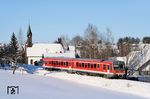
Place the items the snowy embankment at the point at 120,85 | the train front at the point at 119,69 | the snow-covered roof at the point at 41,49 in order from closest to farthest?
the snowy embankment at the point at 120,85 → the train front at the point at 119,69 → the snow-covered roof at the point at 41,49

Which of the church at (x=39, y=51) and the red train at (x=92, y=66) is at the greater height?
the church at (x=39, y=51)

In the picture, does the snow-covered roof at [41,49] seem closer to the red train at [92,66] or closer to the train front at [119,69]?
the red train at [92,66]

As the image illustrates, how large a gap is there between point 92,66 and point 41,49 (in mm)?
53956

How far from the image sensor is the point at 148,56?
192 feet

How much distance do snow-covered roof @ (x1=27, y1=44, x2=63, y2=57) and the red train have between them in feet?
123

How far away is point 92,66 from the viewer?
46.7 m

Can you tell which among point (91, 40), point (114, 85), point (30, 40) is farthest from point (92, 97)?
point (30, 40)

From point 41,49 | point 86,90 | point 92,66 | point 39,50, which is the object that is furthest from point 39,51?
point 86,90

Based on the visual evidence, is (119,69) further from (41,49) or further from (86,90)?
(41,49)

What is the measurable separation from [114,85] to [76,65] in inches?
641

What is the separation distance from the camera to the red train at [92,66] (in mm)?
43156

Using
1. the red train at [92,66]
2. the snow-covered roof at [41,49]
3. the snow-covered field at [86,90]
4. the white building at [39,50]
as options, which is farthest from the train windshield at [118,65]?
the snow-covered roof at [41,49]

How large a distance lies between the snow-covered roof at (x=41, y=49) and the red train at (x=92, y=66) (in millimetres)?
37470

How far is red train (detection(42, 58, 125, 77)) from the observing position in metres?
43.2
